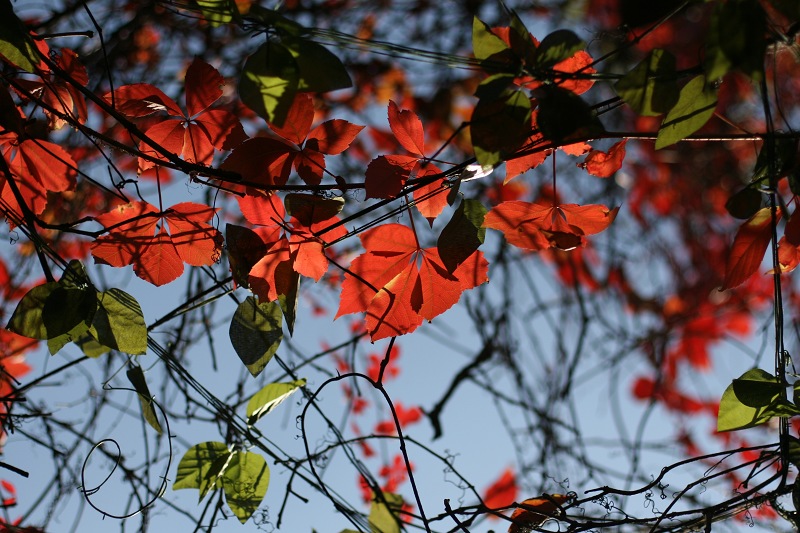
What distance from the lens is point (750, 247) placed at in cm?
69

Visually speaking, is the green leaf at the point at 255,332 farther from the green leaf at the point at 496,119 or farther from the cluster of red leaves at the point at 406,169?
the green leaf at the point at 496,119

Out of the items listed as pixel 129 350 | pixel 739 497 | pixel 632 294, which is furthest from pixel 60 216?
pixel 632 294

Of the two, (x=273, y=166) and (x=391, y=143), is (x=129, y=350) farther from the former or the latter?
(x=391, y=143)

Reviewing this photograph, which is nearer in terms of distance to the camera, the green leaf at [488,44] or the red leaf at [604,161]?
the green leaf at [488,44]

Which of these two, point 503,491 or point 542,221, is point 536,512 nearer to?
point 542,221

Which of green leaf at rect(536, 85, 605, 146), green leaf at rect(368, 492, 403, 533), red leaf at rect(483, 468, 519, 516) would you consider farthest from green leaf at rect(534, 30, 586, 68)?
red leaf at rect(483, 468, 519, 516)

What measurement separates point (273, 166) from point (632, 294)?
127 inches

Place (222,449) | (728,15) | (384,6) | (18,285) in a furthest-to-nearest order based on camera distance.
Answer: (384,6) → (18,285) → (222,449) → (728,15)

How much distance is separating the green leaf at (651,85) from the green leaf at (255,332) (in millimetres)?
394

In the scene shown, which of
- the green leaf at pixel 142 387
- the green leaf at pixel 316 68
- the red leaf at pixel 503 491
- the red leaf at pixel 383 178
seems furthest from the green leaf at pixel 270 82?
the red leaf at pixel 503 491

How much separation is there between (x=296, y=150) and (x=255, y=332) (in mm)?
185

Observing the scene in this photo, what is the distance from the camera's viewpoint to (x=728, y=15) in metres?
0.49

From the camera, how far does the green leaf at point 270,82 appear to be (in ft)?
1.73

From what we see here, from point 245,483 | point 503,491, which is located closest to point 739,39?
point 245,483
